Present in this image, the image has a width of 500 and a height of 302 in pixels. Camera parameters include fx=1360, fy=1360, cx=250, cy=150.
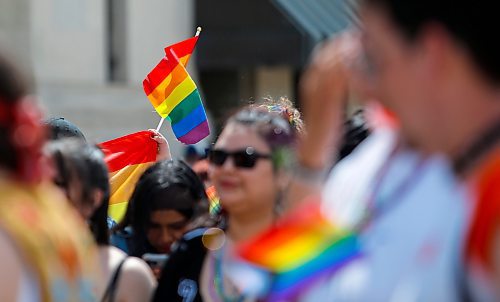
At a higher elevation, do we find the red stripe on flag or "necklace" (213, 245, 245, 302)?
"necklace" (213, 245, 245, 302)

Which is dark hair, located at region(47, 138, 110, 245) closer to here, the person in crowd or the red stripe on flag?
the person in crowd

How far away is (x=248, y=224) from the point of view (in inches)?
141

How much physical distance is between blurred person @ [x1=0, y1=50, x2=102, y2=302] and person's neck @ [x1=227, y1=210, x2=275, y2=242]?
110cm

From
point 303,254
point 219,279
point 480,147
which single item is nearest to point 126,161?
point 219,279

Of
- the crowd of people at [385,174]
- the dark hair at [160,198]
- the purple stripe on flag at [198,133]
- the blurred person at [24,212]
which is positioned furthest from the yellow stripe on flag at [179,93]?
the blurred person at [24,212]

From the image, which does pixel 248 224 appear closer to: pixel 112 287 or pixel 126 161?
pixel 112 287

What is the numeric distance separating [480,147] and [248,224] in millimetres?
1606

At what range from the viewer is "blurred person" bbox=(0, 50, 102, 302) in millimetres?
2406

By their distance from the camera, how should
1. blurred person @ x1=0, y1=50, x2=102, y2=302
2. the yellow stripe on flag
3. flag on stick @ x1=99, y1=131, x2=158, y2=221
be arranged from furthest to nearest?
the yellow stripe on flag
flag on stick @ x1=99, y1=131, x2=158, y2=221
blurred person @ x1=0, y1=50, x2=102, y2=302

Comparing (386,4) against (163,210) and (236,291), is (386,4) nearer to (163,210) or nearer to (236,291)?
(236,291)

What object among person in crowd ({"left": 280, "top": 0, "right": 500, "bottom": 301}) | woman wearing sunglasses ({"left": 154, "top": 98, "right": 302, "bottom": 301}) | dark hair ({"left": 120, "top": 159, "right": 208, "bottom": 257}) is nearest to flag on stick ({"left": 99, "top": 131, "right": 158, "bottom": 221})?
dark hair ({"left": 120, "top": 159, "right": 208, "bottom": 257})

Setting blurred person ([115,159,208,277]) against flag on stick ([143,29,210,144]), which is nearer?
blurred person ([115,159,208,277])

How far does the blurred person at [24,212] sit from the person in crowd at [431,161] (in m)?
0.53

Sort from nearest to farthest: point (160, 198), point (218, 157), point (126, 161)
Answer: point (218, 157) < point (160, 198) < point (126, 161)
